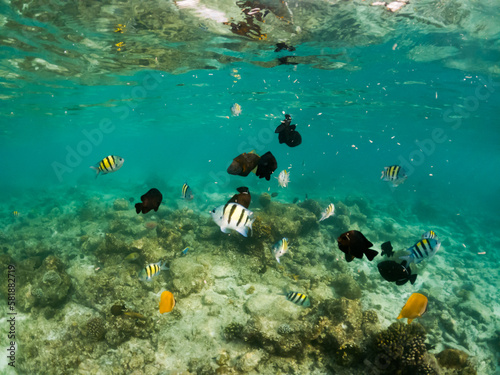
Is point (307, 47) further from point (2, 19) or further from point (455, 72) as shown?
point (2, 19)

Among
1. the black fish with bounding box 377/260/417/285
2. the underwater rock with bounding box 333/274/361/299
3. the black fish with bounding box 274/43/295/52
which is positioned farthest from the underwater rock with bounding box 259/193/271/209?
the black fish with bounding box 377/260/417/285

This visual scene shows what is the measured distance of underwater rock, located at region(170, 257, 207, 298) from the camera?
8.03 metres

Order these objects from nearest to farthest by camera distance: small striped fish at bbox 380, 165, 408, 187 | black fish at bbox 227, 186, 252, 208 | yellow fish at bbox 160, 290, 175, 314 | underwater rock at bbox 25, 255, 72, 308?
black fish at bbox 227, 186, 252, 208 < yellow fish at bbox 160, 290, 175, 314 < small striped fish at bbox 380, 165, 408, 187 < underwater rock at bbox 25, 255, 72, 308

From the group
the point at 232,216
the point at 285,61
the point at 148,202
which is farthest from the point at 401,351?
the point at 285,61

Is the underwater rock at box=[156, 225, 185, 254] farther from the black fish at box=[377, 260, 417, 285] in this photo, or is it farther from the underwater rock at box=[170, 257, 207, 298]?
the black fish at box=[377, 260, 417, 285]

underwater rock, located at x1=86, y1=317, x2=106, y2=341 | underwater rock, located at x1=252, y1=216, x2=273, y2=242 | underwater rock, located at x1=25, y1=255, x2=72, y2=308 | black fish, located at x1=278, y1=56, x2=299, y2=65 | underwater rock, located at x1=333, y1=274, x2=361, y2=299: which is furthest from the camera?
black fish, located at x1=278, y1=56, x2=299, y2=65

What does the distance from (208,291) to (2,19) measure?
48.6 feet

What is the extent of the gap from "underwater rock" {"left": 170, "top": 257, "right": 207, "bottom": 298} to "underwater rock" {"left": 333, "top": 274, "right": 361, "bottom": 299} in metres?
4.90

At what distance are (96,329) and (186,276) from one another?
8.90ft

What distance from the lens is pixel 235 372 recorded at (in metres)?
5.54

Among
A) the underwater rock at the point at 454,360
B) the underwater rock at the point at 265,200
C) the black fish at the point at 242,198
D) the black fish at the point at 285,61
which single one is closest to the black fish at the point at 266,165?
the black fish at the point at 242,198

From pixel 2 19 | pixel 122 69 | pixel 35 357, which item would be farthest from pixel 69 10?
pixel 35 357

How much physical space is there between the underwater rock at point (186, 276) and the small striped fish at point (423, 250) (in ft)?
→ 20.7

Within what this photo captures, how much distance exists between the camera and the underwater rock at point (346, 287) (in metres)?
9.02
